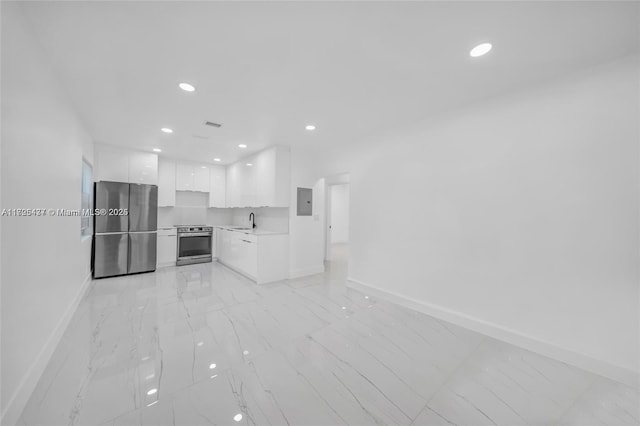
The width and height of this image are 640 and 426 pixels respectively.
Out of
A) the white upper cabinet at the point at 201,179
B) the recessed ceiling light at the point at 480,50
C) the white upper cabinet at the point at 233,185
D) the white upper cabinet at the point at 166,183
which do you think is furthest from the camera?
the white upper cabinet at the point at 201,179

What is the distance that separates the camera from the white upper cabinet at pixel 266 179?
4.28 m

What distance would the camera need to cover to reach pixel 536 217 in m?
2.19

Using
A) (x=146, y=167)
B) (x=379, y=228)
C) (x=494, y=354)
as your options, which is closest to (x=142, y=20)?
(x=379, y=228)

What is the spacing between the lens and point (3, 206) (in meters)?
1.28

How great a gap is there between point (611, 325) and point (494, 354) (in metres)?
0.88

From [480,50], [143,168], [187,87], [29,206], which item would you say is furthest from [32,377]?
[143,168]

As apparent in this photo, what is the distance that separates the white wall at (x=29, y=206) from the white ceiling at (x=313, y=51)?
27 cm

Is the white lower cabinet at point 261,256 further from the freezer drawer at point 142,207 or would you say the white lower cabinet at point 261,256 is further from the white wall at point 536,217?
the white wall at point 536,217

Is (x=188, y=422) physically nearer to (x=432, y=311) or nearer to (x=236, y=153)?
(x=432, y=311)

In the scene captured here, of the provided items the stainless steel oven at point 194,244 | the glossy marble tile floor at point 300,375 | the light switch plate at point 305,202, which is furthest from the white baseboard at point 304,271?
the stainless steel oven at point 194,244

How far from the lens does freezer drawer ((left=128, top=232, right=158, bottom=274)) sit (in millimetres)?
4441

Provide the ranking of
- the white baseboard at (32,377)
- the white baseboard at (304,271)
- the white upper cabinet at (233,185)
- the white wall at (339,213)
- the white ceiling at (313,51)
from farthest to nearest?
1. the white wall at (339,213)
2. the white upper cabinet at (233,185)
3. the white baseboard at (304,271)
4. the white ceiling at (313,51)
5. the white baseboard at (32,377)

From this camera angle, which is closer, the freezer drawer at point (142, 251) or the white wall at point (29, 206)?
the white wall at point (29, 206)

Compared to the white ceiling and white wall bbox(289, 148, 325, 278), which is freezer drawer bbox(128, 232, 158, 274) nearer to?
the white ceiling
